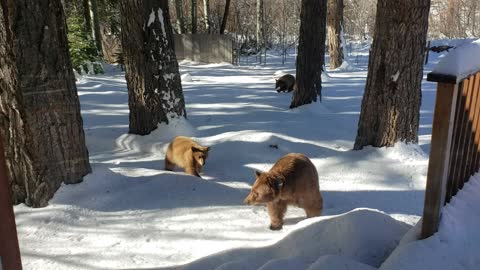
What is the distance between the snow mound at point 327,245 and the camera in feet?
9.20

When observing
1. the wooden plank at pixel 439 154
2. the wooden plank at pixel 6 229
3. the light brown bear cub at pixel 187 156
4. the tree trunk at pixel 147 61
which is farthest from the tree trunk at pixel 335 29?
the wooden plank at pixel 6 229

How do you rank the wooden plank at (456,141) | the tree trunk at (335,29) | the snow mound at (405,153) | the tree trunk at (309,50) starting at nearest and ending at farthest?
the wooden plank at (456,141), the snow mound at (405,153), the tree trunk at (309,50), the tree trunk at (335,29)

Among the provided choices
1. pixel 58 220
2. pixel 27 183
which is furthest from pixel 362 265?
pixel 27 183

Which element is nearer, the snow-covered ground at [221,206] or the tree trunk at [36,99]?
the snow-covered ground at [221,206]

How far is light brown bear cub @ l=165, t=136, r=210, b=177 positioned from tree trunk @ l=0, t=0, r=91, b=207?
162cm

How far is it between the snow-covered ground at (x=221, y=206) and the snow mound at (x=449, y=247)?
27 cm

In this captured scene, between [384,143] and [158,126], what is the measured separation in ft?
11.2

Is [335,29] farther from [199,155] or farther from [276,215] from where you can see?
[276,215]

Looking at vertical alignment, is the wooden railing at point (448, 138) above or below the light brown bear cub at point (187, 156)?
above

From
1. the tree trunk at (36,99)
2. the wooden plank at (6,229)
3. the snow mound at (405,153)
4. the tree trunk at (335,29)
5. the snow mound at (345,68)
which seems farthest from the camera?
the snow mound at (345,68)

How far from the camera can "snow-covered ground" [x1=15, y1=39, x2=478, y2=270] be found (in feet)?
9.88

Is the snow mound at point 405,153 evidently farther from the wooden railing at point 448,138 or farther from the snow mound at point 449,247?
the snow mound at point 449,247

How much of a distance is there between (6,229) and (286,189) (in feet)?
7.70

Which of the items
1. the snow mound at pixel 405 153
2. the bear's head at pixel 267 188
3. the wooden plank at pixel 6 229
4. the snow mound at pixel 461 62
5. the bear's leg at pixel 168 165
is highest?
the snow mound at pixel 461 62
